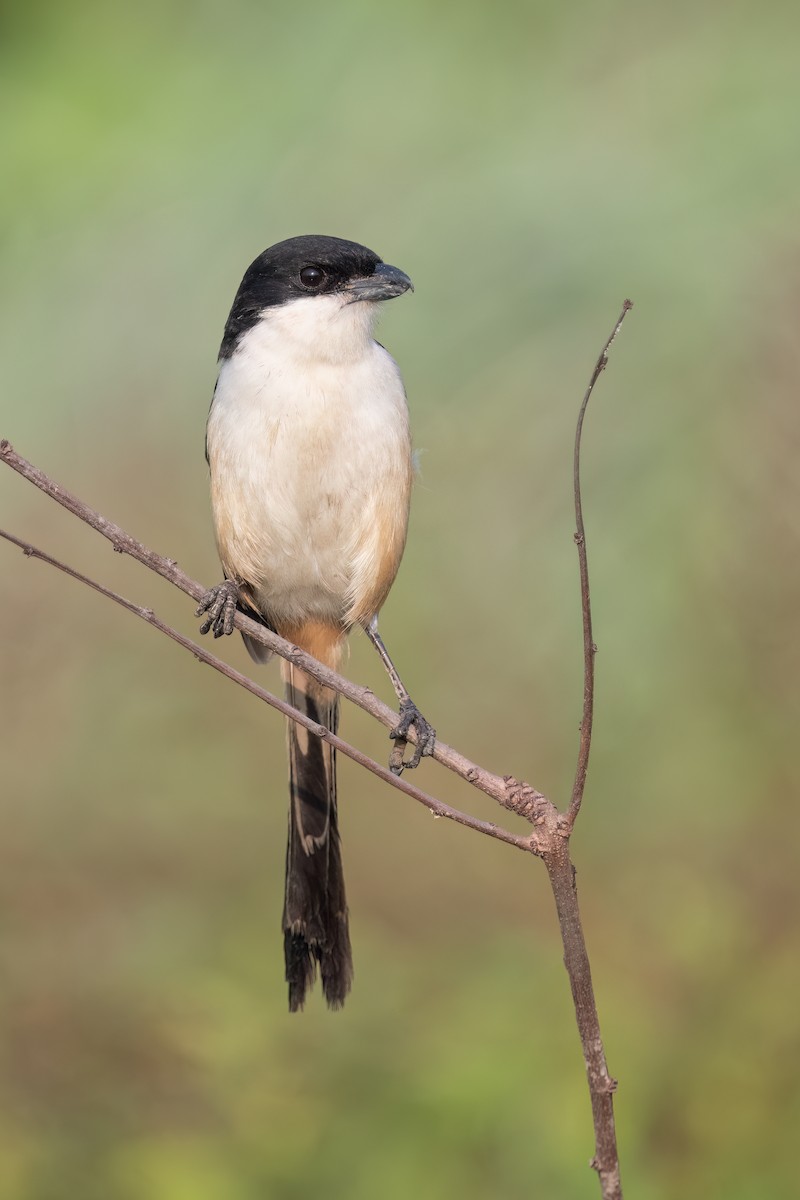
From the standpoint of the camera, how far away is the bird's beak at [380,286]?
3.36 m

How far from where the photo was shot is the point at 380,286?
11.1 feet

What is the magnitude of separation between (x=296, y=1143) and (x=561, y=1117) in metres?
1.04

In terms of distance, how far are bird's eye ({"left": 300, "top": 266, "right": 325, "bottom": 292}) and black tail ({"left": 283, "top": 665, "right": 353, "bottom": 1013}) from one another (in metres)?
1.19

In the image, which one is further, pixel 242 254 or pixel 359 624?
pixel 242 254

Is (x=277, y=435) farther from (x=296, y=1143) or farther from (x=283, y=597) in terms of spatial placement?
(x=296, y=1143)

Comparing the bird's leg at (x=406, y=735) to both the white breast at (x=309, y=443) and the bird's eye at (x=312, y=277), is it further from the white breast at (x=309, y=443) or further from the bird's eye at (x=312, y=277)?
the bird's eye at (x=312, y=277)

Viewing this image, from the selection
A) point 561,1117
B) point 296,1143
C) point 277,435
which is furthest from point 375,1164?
point 277,435

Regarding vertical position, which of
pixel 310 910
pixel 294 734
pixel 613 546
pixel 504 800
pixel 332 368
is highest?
pixel 613 546

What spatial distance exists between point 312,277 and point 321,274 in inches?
1.0

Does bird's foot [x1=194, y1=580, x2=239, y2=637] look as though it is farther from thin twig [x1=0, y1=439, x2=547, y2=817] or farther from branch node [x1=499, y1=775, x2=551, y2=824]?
branch node [x1=499, y1=775, x2=551, y2=824]

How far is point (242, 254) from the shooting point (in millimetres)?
5918

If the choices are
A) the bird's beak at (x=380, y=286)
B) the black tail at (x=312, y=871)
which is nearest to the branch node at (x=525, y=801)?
the black tail at (x=312, y=871)

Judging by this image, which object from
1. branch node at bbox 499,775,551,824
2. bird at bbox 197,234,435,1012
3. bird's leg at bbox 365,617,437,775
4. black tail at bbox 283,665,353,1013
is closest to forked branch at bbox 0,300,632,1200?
branch node at bbox 499,775,551,824

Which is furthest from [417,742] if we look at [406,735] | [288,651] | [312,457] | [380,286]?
[380,286]
